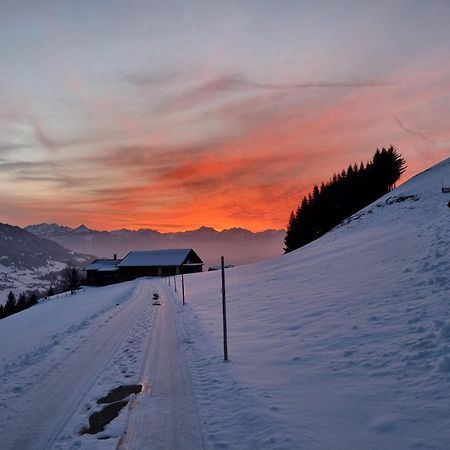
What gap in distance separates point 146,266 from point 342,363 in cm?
7872

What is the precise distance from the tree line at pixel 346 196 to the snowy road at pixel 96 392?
60292 mm

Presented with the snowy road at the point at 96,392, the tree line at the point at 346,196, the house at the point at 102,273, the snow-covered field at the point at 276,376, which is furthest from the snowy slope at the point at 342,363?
the house at the point at 102,273

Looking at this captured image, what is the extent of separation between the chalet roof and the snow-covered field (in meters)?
65.3

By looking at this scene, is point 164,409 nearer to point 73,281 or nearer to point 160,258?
point 160,258

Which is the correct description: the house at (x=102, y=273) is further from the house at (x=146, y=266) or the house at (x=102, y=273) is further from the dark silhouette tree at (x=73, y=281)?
the dark silhouette tree at (x=73, y=281)

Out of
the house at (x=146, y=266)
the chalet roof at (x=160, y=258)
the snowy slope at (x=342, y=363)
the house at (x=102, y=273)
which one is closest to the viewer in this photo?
the snowy slope at (x=342, y=363)

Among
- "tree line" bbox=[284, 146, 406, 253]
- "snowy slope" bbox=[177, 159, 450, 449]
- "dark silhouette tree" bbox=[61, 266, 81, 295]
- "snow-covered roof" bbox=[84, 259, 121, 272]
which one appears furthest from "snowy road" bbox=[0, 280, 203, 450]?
"snow-covered roof" bbox=[84, 259, 121, 272]

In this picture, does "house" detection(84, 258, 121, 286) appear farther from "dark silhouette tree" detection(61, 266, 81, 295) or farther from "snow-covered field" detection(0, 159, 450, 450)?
"snow-covered field" detection(0, 159, 450, 450)

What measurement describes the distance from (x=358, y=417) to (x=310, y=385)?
2015mm

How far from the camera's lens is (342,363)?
9469 mm

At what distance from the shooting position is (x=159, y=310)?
25.4 meters

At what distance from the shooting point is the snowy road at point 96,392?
6.77m

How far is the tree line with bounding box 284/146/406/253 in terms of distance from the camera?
71688mm

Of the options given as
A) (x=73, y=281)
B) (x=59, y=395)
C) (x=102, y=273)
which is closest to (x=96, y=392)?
(x=59, y=395)
